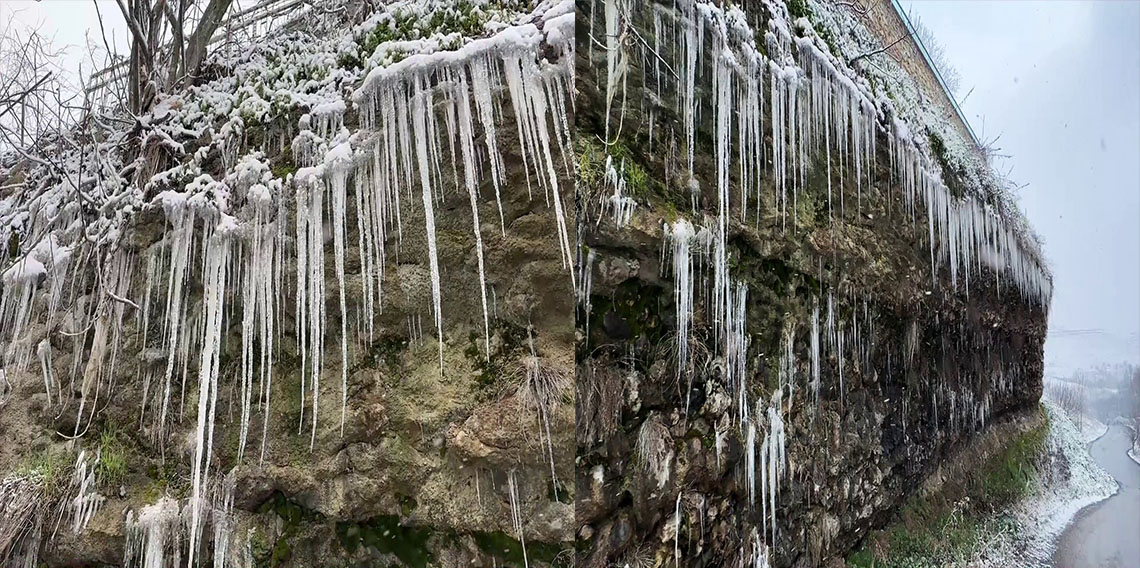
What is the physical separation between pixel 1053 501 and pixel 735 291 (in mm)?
7187

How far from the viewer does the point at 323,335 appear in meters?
2.56

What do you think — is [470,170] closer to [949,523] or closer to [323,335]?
[323,335]

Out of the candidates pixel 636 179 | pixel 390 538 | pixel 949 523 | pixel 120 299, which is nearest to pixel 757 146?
pixel 636 179

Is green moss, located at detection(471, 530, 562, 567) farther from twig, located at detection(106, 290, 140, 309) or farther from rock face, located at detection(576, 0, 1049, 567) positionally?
twig, located at detection(106, 290, 140, 309)

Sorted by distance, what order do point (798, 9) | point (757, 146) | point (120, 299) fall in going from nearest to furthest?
point (120, 299) < point (757, 146) < point (798, 9)

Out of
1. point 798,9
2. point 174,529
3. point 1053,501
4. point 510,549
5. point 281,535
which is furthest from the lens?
point 1053,501

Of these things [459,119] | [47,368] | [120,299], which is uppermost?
[459,119]

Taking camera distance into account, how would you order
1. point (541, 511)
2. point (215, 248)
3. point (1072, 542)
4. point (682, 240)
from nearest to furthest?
point (541, 511)
point (682, 240)
point (215, 248)
point (1072, 542)

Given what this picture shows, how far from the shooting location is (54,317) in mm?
3256

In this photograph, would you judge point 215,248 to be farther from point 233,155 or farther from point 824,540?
point 824,540

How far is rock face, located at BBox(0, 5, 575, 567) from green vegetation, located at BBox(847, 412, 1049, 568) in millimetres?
2726

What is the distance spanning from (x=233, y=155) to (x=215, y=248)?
47 centimetres

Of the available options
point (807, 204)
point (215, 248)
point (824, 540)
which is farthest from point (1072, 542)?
point (215, 248)

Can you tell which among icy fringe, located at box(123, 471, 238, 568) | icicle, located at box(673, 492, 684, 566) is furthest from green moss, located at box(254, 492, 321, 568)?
icicle, located at box(673, 492, 684, 566)
